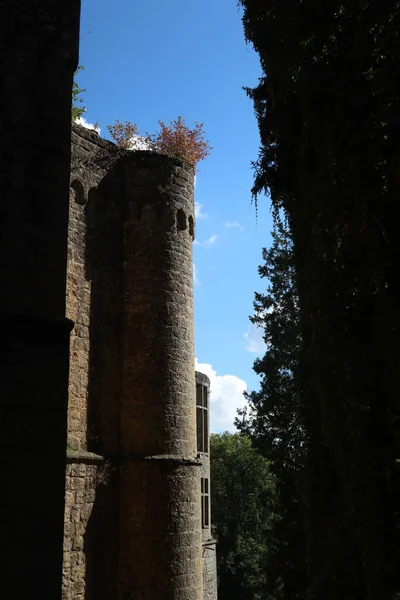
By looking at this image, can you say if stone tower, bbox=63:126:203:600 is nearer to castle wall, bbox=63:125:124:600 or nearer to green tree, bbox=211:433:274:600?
castle wall, bbox=63:125:124:600

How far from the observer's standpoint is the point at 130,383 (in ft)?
35.5

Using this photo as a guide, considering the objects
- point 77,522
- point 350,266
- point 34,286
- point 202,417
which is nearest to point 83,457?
point 77,522

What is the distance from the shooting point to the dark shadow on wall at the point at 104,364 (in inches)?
393

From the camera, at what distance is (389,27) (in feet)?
18.6

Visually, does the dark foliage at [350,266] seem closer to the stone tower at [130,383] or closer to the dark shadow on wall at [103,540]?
the stone tower at [130,383]

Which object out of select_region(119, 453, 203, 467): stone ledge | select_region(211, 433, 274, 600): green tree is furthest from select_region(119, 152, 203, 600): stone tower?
select_region(211, 433, 274, 600): green tree

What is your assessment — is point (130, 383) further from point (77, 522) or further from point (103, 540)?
point (103, 540)

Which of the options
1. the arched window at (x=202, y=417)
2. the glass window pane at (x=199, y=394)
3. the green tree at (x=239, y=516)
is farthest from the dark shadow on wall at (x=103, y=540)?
the green tree at (x=239, y=516)

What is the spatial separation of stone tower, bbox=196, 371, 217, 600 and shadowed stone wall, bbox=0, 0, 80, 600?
10.6 meters

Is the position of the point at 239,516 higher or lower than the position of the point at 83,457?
lower

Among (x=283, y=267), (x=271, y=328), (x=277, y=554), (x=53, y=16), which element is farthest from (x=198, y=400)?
(x=53, y=16)

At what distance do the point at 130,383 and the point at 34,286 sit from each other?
5.54m

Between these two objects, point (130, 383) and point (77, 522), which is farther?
point (130, 383)

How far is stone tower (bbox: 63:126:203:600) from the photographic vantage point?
32.9 feet
